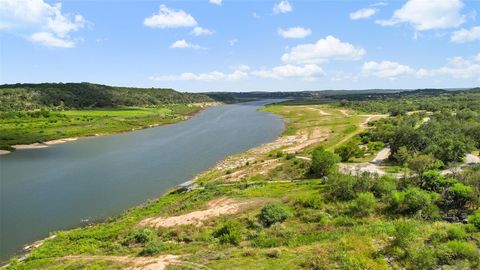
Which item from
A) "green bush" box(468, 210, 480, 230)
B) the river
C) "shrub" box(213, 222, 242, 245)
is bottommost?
the river

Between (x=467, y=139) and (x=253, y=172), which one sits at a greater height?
(x=467, y=139)

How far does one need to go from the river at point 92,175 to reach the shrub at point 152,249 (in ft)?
38.3

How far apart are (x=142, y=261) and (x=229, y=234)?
589cm

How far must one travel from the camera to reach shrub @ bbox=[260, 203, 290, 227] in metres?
27.3

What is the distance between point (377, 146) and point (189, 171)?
28.8 metres

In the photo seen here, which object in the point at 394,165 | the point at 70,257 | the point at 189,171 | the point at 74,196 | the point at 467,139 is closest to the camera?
the point at 70,257

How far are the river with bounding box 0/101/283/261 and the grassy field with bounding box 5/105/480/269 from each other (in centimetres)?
452

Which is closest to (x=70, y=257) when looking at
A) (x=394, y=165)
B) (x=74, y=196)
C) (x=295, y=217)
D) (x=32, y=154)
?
(x=295, y=217)

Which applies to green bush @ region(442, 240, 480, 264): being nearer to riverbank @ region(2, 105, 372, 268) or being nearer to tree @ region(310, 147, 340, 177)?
riverbank @ region(2, 105, 372, 268)

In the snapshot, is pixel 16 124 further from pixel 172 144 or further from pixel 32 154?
pixel 172 144

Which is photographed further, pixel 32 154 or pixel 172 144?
pixel 172 144

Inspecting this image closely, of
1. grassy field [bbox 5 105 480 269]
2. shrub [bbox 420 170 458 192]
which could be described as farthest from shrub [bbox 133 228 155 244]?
shrub [bbox 420 170 458 192]

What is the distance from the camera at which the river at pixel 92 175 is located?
34.8 meters

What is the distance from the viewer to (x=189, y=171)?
53.8m
